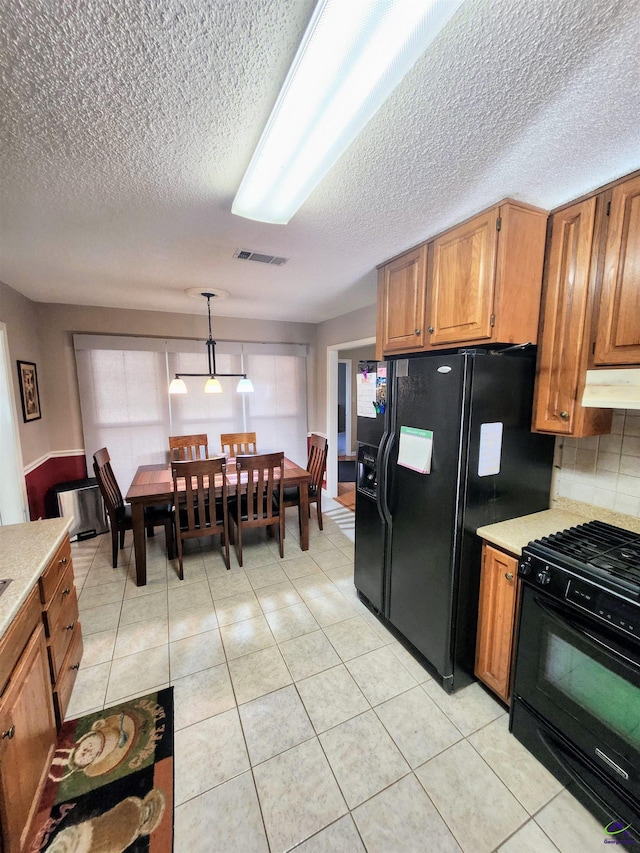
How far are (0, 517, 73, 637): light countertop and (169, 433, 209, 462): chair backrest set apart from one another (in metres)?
1.96

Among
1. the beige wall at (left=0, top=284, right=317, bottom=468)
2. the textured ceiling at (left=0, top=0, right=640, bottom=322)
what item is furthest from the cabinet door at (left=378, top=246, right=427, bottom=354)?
the beige wall at (left=0, top=284, right=317, bottom=468)

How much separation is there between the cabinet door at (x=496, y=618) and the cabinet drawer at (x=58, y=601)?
79.7 inches

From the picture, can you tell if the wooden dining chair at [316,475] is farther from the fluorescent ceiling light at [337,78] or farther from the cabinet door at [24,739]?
the fluorescent ceiling light at [337,78]

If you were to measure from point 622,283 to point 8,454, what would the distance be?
4.17 metres

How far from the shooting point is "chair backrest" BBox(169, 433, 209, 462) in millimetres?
3801

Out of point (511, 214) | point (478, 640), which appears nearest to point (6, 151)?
point (511, 214)

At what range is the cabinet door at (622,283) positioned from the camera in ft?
4.38

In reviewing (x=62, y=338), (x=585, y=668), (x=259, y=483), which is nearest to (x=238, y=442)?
(x=259, y=483)

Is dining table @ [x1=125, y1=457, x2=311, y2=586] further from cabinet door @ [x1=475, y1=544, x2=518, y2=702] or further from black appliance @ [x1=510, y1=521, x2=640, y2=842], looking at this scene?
black appliance @ [x1=510, y1=521, x2=640, y2=842]

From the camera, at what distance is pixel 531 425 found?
174 centimetres

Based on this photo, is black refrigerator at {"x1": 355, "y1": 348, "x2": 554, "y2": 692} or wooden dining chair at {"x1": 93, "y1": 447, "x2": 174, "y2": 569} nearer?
black refrigerator at {"x1": 355, "y1": 348, "x2": 554, "y2": 692}

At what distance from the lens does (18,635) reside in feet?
3.87

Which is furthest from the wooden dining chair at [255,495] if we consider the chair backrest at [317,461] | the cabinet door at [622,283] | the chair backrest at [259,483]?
the cabinet door at [622,283]

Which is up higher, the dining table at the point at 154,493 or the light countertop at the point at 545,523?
the light countertop at the point at 545,523
